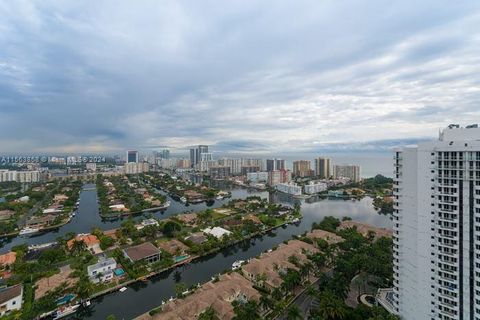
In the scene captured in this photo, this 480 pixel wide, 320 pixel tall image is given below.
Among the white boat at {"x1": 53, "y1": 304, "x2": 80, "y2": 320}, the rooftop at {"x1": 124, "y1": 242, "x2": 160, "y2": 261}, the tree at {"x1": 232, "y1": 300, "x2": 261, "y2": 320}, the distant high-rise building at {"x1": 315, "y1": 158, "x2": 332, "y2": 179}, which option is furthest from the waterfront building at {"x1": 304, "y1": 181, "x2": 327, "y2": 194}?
the white boat at {"x1": 53, "y1": 304, "x2": 80, "y2": 320}

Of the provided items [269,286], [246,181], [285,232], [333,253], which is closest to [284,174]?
[246,181]

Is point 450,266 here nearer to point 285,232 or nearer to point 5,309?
point 285,232

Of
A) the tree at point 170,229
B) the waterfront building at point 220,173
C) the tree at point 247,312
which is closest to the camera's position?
the tree at point 247,312

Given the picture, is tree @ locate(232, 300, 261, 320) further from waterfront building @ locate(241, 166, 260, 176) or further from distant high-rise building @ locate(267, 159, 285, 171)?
waterfront building @ locate(241, 166, 260, 176)

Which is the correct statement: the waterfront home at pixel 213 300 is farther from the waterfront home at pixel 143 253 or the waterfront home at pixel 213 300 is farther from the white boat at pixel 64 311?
the waterfront home at pixel 143 253

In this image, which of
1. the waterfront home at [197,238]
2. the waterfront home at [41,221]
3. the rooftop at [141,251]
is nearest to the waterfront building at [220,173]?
the waterfront home at [41,221]

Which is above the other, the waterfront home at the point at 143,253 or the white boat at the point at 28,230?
Result: the waterfront home at the point at 143,253
